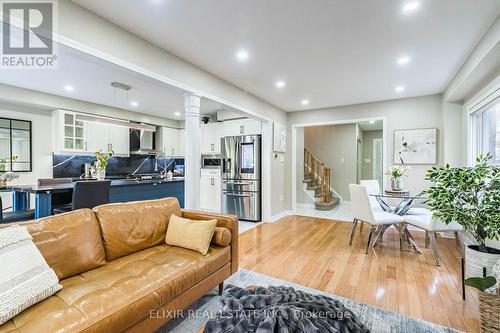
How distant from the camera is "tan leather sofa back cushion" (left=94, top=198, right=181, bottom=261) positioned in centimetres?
193

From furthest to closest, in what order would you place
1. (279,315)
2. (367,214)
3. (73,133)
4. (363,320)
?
(73,133)
(367,214)
(363,320)
(279,315)

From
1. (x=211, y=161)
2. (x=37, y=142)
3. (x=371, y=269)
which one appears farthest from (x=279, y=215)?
(x=37, y=142)

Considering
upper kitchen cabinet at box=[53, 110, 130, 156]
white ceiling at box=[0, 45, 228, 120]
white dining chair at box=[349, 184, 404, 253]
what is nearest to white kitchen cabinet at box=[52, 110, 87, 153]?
upper kitchen cabinet at box=[53, 110, 130, 156]

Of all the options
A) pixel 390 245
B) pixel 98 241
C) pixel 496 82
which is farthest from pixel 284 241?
pixel 496 82

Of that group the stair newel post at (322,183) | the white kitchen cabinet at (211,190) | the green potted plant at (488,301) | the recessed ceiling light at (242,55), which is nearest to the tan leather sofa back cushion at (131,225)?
the recessed ceiling light at (242,55)

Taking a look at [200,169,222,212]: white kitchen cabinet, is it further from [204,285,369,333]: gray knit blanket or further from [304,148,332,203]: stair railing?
[204,285,369,333]: gray knit blanket

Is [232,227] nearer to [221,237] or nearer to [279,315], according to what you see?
[221,237]

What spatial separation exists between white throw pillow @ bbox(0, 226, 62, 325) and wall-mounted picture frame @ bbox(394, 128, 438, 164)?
5215mm

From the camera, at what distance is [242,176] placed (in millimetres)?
5102

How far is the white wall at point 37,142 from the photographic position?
14.5ft

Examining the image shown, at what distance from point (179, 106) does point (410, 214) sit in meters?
5.03

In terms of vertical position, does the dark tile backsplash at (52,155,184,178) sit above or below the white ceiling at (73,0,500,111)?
below

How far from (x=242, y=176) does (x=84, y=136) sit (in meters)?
3.57

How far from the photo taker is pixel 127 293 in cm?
140
